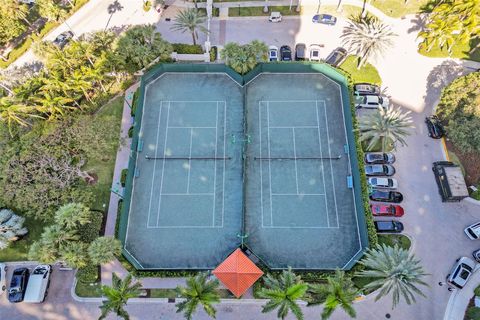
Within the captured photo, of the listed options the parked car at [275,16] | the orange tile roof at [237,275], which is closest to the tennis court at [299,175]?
the orange tile roof at [237,275]

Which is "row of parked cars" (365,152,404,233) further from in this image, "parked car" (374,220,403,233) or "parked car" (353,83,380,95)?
"parked car" (353,83,380,95)

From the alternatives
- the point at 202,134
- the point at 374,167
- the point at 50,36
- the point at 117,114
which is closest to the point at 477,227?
the point at 374,167

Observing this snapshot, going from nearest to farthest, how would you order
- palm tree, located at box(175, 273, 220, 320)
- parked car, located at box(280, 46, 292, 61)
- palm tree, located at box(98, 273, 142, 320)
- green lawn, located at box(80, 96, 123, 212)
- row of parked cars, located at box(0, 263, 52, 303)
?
palm tree, located at box(175, 273, 220, 320) → palm tree, located at box(98, 273, 142, 320) → row of parked cars, located at box(0, 263, 52, 303) → green lawn, located at box(80, 96, 123, 212) → parked car, located at box(280, 46, 292, 61)

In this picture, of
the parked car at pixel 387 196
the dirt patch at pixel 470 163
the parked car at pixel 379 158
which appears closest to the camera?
the parked car at pixel 387 196

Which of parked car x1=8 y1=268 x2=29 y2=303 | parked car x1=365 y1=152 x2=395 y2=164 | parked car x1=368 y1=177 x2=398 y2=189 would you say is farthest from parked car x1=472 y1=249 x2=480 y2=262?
parked car x1=8 y1=268 x2=29 y2=303

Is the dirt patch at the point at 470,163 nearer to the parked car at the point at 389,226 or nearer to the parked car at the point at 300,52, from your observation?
the parked car at the point at 389,226

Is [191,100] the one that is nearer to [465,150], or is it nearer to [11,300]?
[11,300]
